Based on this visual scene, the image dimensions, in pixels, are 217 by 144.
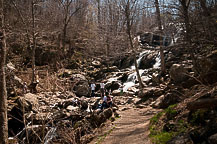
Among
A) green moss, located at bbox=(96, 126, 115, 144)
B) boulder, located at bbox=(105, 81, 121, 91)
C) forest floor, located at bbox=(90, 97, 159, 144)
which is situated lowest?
green moss, located at bbox=(96, 126, 115, 144)

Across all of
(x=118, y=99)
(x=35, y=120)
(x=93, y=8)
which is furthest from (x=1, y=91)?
(x=93, y=8)

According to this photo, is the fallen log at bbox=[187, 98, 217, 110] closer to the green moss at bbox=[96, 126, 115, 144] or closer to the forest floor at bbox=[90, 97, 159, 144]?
the forest floor at bbox=[90, 97, 159, 144]

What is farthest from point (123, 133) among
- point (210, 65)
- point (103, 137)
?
point (210, 65)

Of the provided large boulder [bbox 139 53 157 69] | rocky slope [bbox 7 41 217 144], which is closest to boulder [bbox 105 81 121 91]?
rocky slope [bbox 7 41 217 144]

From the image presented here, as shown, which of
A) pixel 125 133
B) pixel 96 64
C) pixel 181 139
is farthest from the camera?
pixel 96 64

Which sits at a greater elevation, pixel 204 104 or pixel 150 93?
pixel 204 104

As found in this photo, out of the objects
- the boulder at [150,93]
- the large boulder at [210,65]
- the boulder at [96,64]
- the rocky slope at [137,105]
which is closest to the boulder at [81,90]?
the rocky slope at [137,105]

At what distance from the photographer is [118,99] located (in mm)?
14992

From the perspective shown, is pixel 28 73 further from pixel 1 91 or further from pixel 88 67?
pixel 1 91

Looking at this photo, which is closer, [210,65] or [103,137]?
[210,65]

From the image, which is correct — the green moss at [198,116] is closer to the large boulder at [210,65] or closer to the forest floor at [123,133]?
the forest floor at [123,133]

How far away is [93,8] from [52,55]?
14172 mm

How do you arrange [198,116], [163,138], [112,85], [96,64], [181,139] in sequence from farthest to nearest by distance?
[96,64], [112,85], [163,138], [198,116], [181,139]

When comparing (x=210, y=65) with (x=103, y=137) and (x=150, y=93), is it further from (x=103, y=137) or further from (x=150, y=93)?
(x=150, y=93)
